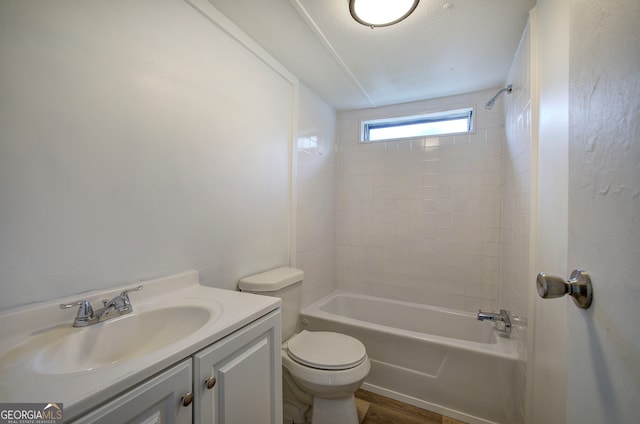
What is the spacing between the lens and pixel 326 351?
59.7 inches

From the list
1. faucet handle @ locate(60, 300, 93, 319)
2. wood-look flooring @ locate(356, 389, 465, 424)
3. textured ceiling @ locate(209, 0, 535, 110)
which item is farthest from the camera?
wood-look flooring @ locate(356, 389, 465, 424)

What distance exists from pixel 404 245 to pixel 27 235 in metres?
2.40

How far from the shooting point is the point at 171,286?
1158 mm

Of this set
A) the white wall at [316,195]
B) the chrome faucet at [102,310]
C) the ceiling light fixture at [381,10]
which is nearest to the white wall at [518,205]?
the ceiling light fixture at [381,10]

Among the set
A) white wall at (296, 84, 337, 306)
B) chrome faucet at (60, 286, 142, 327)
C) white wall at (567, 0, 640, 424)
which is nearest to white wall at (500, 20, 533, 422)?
white wall at (567, 0, 640, 424)

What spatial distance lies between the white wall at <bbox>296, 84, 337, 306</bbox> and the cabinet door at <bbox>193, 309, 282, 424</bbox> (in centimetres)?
109

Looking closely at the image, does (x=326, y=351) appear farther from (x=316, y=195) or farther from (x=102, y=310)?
(x=316, y=195)

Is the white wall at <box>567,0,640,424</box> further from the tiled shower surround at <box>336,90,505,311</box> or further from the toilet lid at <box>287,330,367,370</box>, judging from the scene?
the tiled shower surround at <box>336,90,505,311</box>

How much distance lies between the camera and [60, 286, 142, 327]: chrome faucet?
0.83m

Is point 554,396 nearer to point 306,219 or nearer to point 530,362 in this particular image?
point 530,362

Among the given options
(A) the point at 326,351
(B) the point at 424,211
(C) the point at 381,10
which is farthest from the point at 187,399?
(B) the point at 424,211

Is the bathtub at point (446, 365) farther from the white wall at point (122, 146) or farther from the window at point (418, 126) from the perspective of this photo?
the window at point (418, 126)

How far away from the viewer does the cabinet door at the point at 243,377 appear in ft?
2.48

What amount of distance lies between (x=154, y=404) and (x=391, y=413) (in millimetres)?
1602
